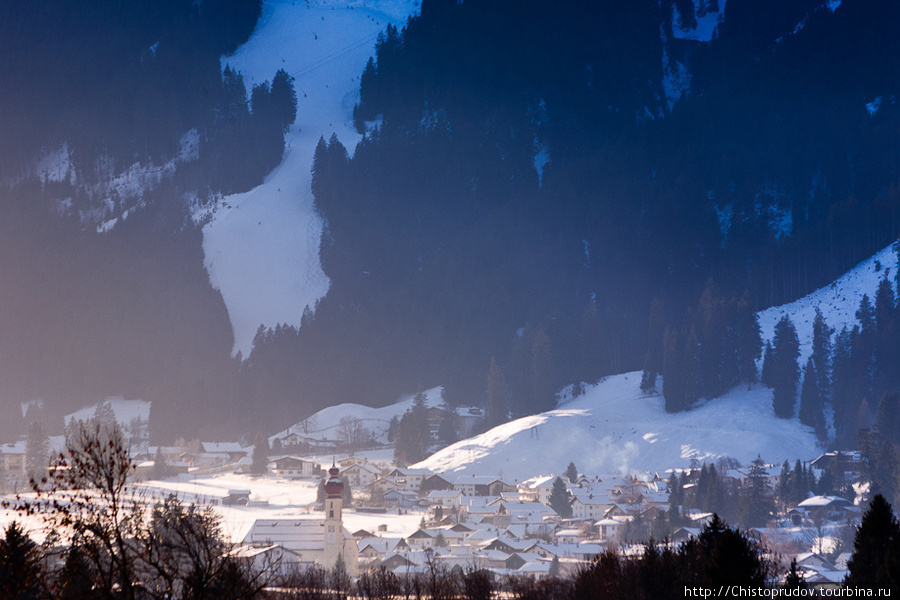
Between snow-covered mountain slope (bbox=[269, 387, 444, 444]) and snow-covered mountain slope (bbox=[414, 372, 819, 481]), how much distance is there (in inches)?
561

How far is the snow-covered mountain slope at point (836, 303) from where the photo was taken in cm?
8500

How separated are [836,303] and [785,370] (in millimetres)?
14608

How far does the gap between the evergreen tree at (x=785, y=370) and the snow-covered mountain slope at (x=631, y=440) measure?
0.94 meters

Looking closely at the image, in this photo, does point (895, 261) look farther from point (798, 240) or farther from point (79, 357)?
point (79, 357)

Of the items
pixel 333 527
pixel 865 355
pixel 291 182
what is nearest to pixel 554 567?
pixel 333 527

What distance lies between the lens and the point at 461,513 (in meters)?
58.0

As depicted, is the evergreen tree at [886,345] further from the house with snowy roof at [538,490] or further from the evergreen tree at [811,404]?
the house with snowy roof at [538,490]

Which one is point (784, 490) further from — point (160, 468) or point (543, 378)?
point (160, 468)

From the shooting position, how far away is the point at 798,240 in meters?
101

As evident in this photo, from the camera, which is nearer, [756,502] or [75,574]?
[75,574]

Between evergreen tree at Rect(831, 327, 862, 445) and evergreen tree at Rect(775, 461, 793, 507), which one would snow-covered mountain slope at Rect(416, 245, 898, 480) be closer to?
evergreen tree at Rect(831, 327, 862, 445)

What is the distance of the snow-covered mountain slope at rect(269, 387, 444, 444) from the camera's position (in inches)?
3565

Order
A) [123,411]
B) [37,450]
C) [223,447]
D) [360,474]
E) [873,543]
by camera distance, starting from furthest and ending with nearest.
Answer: [123,411] < [223,447] < [37,450] < [360,474] < [873,543]

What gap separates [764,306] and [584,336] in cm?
1768
